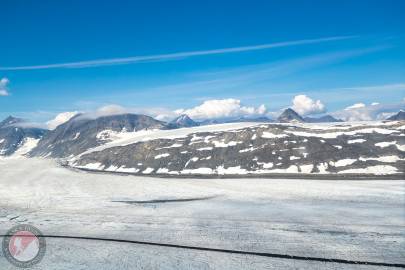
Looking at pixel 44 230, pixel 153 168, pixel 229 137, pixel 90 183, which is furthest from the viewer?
pixel 229 137

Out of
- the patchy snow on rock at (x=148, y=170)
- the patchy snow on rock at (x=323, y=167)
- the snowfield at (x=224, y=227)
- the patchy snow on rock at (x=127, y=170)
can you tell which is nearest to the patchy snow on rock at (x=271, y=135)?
the patchy snow on rock at (x=323, y=167)

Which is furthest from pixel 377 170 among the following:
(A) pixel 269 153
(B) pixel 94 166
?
(B) pixel 94 166

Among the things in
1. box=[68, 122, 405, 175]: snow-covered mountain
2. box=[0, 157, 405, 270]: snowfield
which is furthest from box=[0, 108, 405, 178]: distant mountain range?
box=[0, 157, 405, 270]: snowfield

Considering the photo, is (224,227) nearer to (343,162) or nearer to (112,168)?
(343,162)

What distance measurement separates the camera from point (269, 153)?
83000mm

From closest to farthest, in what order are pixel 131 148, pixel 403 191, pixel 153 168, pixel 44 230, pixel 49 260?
pixel 49 260 → pixel 44 230 → pixel 403 191 → pixel 153 168 → pixel 131 148

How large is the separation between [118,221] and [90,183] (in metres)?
39.4

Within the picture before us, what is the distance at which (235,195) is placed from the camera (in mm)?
44719

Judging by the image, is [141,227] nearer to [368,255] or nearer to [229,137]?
[368,255]

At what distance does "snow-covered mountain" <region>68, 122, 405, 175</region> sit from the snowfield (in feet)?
92.9

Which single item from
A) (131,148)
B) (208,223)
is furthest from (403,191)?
(131,148)

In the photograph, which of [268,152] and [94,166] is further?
[94,166]

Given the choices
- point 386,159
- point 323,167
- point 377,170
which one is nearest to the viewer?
point 377,170
